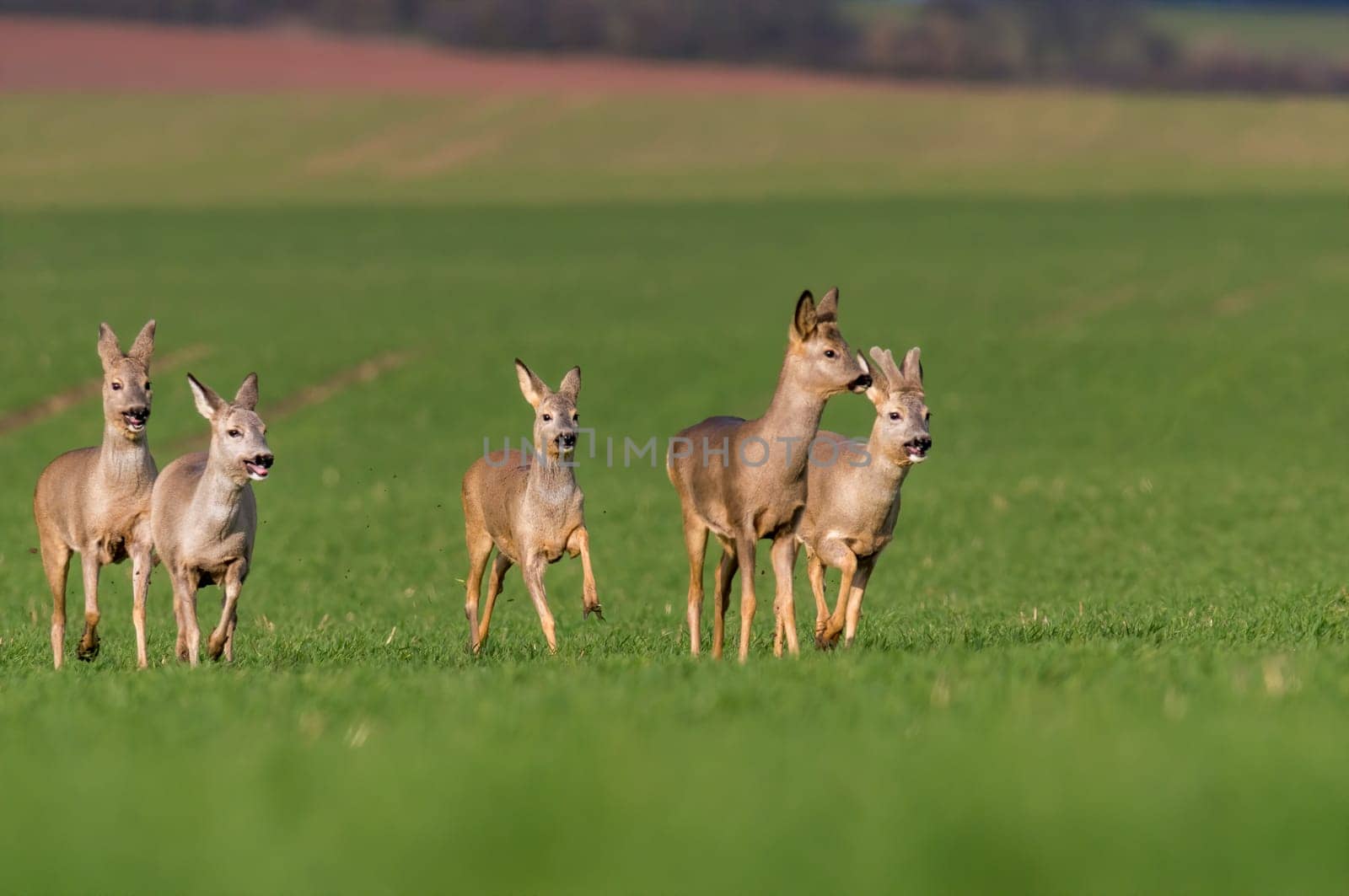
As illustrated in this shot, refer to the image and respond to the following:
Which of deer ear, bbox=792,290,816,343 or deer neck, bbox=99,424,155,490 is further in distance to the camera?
deer neck, bbox=99,424,155,490

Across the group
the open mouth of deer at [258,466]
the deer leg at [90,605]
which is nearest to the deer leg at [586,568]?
the open mouth of deer at [258,466]

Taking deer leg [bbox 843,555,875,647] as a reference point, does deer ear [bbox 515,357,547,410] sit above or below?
above

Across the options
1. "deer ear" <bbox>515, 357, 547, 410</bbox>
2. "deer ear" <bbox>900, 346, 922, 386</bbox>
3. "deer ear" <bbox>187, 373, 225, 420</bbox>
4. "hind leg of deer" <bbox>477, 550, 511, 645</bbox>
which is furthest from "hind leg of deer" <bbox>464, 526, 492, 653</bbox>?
"deer ear" <bbox>900, 346, 922, 386</bbox>

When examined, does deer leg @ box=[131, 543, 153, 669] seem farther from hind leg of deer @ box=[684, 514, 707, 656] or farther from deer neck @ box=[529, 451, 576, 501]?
hind leg of deer @ box=[684, 514, 707, 656]

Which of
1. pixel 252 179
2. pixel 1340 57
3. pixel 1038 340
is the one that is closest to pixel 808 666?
pixel 1038 340

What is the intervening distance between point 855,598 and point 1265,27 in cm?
14993

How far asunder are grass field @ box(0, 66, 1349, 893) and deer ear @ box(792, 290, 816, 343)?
2140 mm

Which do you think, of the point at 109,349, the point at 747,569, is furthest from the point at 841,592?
the point at 109,349

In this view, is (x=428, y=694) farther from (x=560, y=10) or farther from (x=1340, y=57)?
(x=1340, y=57)

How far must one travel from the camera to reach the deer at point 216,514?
13.3m

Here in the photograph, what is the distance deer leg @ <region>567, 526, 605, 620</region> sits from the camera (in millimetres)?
13453

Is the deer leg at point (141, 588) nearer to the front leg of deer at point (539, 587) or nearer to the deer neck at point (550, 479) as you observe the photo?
the front leg of deer at point (539, 587)

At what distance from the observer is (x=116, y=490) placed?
46.5ft

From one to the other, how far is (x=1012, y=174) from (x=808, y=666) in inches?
2969
